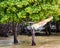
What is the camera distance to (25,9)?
2191cm

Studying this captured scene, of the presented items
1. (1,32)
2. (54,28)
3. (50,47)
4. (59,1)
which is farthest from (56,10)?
(54,28)

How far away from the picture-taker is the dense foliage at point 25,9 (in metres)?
21.8

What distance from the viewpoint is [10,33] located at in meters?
38.6

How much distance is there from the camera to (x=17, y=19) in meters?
22.4

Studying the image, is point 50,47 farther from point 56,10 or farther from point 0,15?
point 0,15

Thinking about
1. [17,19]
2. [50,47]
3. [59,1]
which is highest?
[59,1]

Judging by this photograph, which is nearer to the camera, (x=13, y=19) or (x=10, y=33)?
(x=13, y=19)

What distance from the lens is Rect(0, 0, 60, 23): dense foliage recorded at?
21812 millimetres

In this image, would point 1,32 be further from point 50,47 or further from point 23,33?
point 50,47

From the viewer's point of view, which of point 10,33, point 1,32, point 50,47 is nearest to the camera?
point 50,47

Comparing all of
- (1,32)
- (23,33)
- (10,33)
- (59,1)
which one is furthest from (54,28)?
(59,1)

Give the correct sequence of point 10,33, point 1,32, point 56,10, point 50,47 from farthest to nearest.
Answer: point 10,33 → point 1,32 → point 56,10 → point 50,47

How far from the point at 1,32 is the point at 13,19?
12828mm

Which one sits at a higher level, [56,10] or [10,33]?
[56,10]
